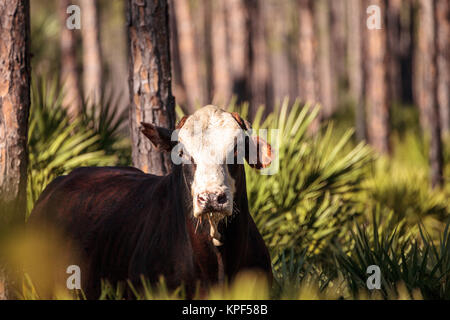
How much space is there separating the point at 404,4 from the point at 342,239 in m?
34.1

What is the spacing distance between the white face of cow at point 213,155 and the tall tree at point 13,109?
5.50 ft

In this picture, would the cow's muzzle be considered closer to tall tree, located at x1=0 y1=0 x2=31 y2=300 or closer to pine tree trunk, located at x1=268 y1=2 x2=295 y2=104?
tall tree, located at x1=0 y1=0 x2=31 y2=300

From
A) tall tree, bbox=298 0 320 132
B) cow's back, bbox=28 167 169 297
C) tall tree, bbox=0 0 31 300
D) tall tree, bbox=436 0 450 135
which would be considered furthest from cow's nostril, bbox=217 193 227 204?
tall tree, bbox=298 0 320 132

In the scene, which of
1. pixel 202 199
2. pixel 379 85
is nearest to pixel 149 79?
pixel 202 199

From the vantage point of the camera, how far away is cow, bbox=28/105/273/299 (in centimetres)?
351

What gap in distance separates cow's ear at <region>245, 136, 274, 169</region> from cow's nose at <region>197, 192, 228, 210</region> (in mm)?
557

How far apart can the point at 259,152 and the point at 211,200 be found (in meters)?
0.63

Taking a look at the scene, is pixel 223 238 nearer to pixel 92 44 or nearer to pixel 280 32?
pixel 92 44

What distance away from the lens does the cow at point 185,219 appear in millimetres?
3512

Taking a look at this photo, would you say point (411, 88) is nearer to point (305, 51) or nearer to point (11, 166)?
point (305, 51)

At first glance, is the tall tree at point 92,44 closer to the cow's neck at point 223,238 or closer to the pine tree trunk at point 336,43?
the cow's neck at point 223,238

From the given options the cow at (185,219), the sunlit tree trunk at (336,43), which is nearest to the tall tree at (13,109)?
the cow at (185,219)

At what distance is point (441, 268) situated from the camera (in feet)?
14.3
